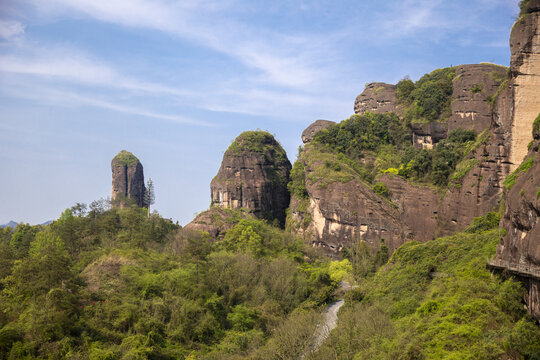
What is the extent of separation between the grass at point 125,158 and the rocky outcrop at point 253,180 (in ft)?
108

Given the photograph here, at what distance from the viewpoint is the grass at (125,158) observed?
329 feet

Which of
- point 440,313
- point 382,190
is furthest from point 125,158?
point 440,313

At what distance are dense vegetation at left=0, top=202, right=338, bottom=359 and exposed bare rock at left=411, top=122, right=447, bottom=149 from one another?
25.8 metres

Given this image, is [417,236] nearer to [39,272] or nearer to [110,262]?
[110,262]

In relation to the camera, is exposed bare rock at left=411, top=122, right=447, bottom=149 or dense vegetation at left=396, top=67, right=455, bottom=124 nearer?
exposed bare rock at left=411, top=122, right=447, bottom=149

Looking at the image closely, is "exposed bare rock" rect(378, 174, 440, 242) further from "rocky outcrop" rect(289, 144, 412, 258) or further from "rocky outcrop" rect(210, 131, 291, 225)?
"rocky outcrop" rect(210, 131, 291, 225)

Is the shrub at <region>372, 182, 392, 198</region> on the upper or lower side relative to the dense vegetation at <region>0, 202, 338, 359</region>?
upper

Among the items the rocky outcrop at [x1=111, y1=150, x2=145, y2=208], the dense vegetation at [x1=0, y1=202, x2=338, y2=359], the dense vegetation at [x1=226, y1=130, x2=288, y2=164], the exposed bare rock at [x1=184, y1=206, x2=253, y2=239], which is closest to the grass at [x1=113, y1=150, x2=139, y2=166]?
the rocky outcrop at [x1=111, y1=150, x2=145, y2=208]

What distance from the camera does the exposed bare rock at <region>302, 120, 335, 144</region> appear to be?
87.7 metres

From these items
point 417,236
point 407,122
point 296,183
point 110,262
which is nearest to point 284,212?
point 296,183

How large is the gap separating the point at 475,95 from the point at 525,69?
2754 centimetres

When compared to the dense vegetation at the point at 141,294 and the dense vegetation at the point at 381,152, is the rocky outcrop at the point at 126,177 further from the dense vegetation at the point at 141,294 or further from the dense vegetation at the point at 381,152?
the dense vegetation at the point at 381,152

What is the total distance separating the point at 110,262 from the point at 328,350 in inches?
795

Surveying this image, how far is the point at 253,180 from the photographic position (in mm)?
75500
